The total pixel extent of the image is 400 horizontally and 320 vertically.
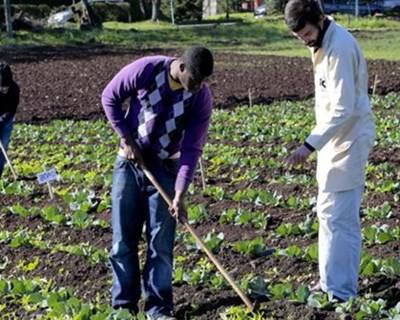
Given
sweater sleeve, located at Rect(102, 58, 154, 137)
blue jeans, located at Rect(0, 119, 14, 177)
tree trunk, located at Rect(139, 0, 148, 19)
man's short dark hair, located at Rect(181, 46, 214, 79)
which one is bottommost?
tree trunk, located at Rect(139, 0, 148, 19)

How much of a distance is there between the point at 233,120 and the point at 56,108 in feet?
13.1

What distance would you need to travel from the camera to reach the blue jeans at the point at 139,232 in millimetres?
5199

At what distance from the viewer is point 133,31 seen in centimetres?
3828

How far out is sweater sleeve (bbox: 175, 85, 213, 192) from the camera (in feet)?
16.8

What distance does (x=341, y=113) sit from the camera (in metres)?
4.92

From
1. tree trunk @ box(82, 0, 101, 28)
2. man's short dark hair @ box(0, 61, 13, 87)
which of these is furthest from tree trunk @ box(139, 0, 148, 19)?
man's short dark hair @ box(0, 61, 13, 87)

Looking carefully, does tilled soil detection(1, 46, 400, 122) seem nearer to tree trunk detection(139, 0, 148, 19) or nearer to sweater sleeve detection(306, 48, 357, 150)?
sweater sleeve detection(306, 48, 357, 150)

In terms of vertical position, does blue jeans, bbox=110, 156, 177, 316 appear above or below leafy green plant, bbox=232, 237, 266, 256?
above

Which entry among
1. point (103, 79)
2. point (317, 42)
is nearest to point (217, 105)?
point (103, 79)

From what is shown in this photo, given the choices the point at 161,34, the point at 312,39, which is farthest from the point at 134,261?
the point at 161,34

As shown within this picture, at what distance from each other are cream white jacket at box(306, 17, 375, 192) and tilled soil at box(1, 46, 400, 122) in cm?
1026

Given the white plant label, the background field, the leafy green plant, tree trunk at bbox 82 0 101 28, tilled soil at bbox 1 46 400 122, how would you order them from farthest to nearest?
1. tree trunk at bbox 82 0 101 28
2. tilled soil at bbox 1 46 400 122
3. the white plant label
4. the leafy green plant
5. the background field

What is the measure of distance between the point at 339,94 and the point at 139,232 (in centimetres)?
149

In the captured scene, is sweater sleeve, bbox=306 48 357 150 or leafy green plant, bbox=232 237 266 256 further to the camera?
leafy green plant, bbox=232 237 266 256
